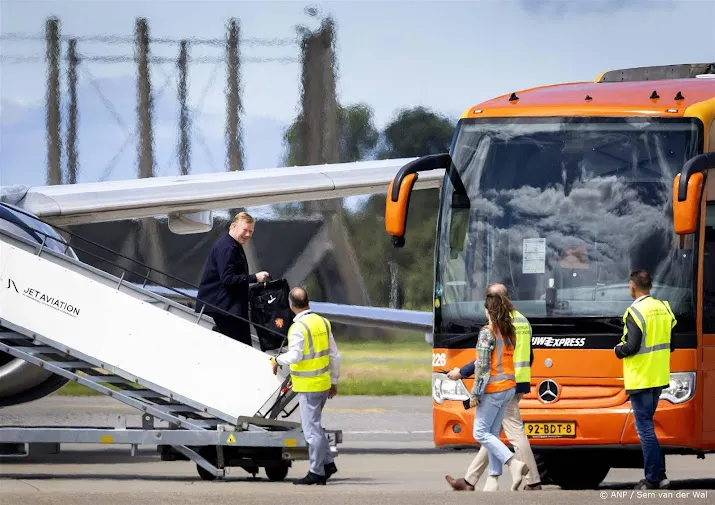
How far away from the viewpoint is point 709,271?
12.8 meters

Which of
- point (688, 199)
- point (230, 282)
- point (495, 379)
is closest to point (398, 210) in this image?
point (495, 379)

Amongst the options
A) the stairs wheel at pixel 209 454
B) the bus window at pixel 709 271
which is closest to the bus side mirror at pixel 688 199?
the bus window at pixel 709 271

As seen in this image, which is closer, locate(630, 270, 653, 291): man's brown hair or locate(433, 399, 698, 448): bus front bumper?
locate(630, 270, 653, 291): man's brown hair

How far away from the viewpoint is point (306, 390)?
1343cm

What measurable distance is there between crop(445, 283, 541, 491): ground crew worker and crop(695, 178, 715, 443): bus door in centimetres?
140

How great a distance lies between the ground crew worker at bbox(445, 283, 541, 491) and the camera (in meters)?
12.3

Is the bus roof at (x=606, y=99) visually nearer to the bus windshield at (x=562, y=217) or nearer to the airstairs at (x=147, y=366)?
the bus windshield at (x=562, y=217)

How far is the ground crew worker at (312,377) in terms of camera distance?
526 inches

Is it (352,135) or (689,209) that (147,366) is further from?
(352,135)

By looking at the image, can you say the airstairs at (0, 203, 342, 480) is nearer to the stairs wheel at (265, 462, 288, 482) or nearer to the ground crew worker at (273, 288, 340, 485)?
the stairs wheel at (265, 462, 288, 482)

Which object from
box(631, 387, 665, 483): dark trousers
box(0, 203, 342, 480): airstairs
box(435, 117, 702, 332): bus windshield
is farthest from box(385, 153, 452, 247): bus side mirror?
box(631, 387, 665, 483): dark trousers

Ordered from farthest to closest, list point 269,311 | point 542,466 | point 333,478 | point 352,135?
point 352,135 < point 542,466 < point 333,478 < point 269,311

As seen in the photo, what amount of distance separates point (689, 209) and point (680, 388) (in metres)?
1.60

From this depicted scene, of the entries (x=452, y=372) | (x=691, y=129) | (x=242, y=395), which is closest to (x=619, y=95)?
(x=691, y=129)
